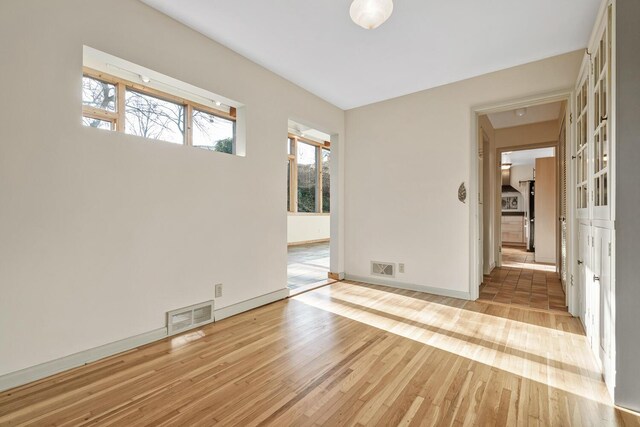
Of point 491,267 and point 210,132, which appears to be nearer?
point 491,267

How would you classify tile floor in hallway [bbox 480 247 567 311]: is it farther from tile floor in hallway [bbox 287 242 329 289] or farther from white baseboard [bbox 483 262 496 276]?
tile floor in hallway [bbox 287 242 329 289]

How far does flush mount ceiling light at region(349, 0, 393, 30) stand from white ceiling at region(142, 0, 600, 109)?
0.54 metres

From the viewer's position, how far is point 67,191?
2.01 m

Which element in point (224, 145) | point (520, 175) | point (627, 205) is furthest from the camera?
point (520, 175)

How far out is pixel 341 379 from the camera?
190 centimetres

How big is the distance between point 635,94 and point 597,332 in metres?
1.57

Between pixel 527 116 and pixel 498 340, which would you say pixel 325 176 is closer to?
pixel 527 116

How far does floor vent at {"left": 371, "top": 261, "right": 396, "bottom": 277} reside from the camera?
4273 mm

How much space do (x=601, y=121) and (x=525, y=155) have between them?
24.2 feet

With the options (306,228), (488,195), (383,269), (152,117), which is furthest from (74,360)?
(306,228)

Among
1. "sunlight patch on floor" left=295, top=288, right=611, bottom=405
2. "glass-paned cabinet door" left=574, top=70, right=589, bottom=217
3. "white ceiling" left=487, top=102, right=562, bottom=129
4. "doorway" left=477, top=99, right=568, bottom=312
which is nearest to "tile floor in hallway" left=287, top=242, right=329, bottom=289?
"sunlight patch on floor" left=295, top=288, right=611, bottom=405

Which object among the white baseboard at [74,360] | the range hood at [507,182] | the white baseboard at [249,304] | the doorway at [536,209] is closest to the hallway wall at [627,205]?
the doorway at [536,209]

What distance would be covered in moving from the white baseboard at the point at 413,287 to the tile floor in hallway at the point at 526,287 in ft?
0.94

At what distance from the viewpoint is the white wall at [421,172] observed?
3498mm
